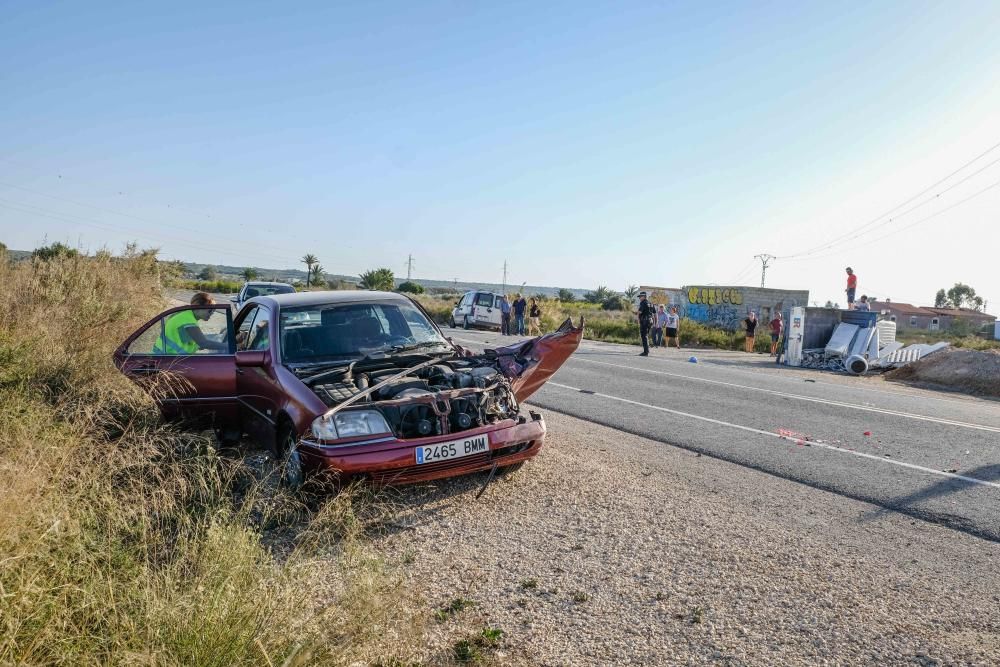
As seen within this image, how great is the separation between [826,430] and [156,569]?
781cm

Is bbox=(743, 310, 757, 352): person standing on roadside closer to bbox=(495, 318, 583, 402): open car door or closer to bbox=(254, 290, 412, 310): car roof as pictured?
bbox=(495, 318, 583, 402): open car door

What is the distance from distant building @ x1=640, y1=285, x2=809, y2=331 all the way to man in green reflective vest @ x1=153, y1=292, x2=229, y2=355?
34918 millimetres

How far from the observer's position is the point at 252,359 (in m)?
5.71

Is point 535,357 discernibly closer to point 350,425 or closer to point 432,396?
point 432,396

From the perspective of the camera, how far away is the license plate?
4668 mm

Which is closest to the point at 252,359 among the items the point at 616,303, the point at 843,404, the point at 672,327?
the point at 843,404

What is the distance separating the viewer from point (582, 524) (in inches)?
182

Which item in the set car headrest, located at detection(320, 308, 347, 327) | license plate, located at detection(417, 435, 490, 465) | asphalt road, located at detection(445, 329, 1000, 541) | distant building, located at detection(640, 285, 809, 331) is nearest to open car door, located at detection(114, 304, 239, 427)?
car headrest, located at detection(320, 308, 347, 327)

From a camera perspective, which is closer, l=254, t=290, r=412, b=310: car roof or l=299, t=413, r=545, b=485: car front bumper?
l=299, t=413, r=545, b=485: car front bumper

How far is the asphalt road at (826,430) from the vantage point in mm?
5750

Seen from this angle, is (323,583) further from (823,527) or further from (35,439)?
(823,527)

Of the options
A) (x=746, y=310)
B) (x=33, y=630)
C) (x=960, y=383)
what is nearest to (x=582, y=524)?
(x=33, y=630)

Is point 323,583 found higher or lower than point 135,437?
lower

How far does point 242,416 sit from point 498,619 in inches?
152
